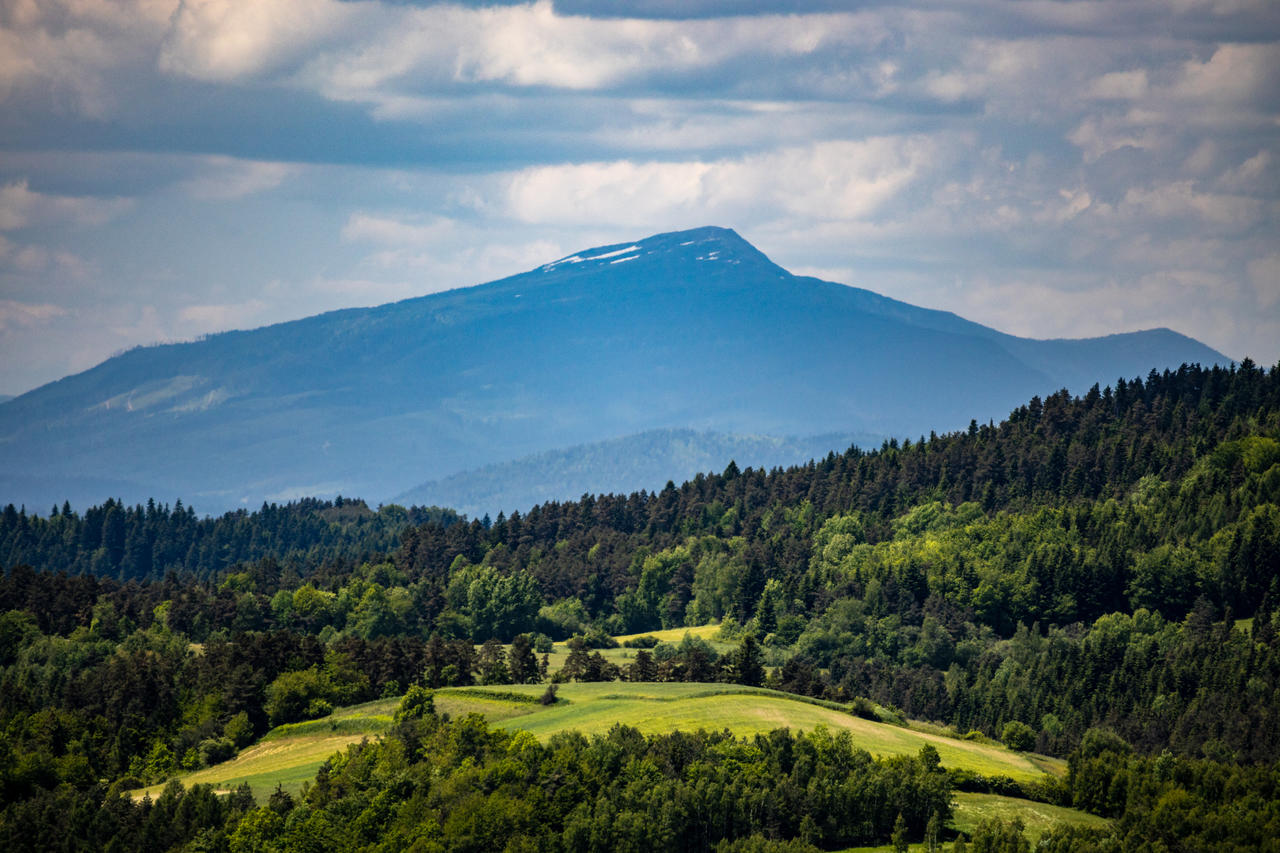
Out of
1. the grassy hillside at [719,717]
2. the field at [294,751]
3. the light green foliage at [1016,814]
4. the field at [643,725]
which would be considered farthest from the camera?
the field at [294,751]

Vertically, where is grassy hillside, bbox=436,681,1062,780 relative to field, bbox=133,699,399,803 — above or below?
above

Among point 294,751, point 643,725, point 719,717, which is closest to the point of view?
point 643,725

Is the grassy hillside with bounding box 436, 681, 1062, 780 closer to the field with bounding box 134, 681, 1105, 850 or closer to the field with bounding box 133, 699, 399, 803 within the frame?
the field with bounding box 134, 681, 1105, 850

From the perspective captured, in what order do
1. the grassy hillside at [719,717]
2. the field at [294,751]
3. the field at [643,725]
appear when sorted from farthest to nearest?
the field at [294,751] → the grassy hillside at [719,717] → the field at [643,725]

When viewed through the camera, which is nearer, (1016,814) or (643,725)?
(1016,814)

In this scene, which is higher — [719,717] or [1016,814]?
[719,717]

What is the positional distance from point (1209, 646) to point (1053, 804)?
69.9 meters

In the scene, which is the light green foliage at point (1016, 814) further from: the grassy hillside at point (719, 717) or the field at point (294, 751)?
the field at point (294, 751)

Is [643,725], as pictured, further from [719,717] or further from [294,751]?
[294,751]

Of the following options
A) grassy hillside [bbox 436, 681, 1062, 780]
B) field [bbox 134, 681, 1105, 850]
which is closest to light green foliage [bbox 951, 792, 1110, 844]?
field [bbox 134, 681, 1105, 850]

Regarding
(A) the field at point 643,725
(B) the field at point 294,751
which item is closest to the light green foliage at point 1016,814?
(A) the field at point 643,725

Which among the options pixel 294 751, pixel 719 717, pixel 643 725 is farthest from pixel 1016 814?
pixel 294 751

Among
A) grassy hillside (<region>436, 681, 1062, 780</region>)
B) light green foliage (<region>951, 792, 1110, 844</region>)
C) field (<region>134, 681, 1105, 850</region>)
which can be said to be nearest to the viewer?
light green foliage (<region>951, 792, 1110, 844</region>)

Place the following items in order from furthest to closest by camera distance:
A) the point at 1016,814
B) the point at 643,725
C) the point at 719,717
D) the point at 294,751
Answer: the point at 294,751 → the point at 719,717 → the point at 643,725 → the point at 1016,814
